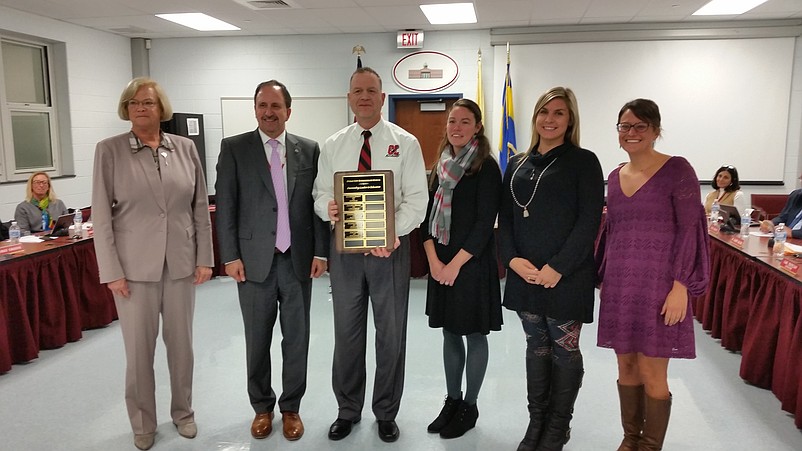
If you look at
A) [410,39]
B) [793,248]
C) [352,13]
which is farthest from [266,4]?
[793,248]

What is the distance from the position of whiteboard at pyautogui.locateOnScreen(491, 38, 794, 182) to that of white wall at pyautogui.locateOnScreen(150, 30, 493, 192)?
495mm

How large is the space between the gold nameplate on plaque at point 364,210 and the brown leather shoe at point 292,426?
0.97 m

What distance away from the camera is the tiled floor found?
2793mm

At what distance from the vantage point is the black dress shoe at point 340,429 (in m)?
2.77

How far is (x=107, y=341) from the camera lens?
436cm

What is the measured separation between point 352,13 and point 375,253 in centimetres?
473

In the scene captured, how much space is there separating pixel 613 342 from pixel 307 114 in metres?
6.35

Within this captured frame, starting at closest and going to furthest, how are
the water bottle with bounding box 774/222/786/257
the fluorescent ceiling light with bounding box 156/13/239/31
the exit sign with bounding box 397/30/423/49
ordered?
the water bottle with bounding box 774/222/786/257 → the fluorescent ceiling light with bounding box 156/13/239/31 → the exit sign with bounding box 397/30/423/49

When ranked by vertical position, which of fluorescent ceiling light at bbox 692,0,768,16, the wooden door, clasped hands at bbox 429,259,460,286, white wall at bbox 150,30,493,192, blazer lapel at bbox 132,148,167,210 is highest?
fluorescent ceiling light at bbox 692,0,768,16

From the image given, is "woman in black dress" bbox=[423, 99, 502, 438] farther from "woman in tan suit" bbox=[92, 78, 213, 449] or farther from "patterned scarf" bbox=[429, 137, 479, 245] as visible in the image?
"woman in tan suit" bbox=[92, 78, 213, 449]

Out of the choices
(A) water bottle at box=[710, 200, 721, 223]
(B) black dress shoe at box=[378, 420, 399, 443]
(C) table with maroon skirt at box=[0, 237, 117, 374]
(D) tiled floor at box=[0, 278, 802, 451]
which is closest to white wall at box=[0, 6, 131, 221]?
(C) table with maroon skirt at box=[0, 237, 117, 374]

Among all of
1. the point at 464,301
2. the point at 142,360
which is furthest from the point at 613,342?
the point at 142,360

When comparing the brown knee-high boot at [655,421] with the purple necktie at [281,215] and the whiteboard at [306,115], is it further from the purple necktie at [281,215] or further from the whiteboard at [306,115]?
the whiteboard at [306,115]

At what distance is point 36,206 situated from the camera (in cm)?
513
